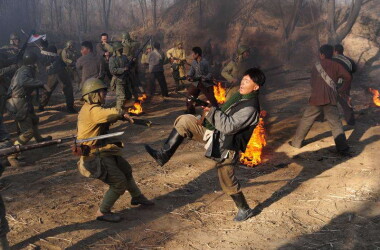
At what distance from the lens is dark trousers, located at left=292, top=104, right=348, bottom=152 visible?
710 centimetres

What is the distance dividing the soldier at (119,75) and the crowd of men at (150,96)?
0.03 metres

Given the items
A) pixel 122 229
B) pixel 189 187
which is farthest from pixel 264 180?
pixel 122 229

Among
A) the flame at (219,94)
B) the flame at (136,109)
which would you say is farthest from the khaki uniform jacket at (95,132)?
the flame at (219,94)

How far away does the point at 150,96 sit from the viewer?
13.3 meters

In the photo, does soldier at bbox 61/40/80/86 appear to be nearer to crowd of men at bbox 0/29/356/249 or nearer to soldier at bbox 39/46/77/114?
crowd of men at bbox 0/29/356/249

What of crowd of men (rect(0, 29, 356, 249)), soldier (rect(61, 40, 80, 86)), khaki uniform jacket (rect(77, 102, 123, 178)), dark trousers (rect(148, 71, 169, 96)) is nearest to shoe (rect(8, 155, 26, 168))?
crowd of men (rect(0, 29, 356, 249))

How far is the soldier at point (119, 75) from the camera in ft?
32.9

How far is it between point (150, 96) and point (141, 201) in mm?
8405

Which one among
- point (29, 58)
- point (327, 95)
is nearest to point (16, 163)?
point (29, 58)

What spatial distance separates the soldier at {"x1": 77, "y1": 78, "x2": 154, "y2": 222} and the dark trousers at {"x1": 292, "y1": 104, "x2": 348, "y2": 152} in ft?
14.2

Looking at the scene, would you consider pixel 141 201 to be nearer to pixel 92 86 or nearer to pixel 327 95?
pixel 92 86

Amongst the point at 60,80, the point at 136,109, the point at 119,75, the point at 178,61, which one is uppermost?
the point at 178,61

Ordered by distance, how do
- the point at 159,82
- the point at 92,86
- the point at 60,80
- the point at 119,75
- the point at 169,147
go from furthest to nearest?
the point at 159,82 → the point at 60,80 → the point at 119,75 → the point at 169,147 → the point at 92,86

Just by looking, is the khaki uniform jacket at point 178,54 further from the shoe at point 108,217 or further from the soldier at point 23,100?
the shoe at point 108,217
